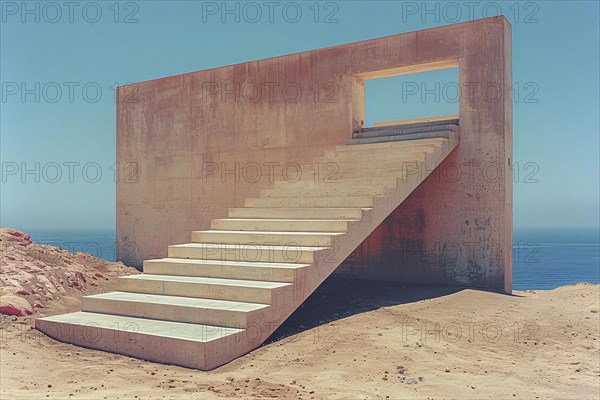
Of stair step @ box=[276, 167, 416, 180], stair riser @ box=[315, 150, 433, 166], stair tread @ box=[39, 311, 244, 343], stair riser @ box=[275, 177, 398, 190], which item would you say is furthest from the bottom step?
stair riser @ box=[315, 150, 433, 166]

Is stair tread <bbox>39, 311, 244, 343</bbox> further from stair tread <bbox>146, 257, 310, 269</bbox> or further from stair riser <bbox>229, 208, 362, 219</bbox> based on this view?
stair riser <bbox>229, 208, 362, 219</bbox>

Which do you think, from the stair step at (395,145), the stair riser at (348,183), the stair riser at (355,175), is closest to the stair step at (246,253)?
the stair riser at (348,183)

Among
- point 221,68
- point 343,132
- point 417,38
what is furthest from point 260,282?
point 221,68

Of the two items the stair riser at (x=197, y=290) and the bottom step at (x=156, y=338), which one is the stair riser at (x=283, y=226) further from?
the bottom step at (x=156, y=338)

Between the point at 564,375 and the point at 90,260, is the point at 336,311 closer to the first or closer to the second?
the point at 564,375

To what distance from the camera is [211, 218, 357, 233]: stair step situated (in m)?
5.83

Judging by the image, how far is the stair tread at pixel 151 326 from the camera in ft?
14.0

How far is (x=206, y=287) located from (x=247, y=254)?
0.75 metres

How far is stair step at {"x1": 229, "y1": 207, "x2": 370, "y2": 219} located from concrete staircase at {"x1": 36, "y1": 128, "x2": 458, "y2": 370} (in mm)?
14

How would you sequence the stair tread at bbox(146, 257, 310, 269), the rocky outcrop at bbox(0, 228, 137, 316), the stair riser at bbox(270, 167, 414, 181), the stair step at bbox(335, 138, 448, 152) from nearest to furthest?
1. the stair tread at bbox(146, 257, 310, 269)
2. the rocky outcrop at bbox(0, 228, 137, 316)
3. the stair riser at bbox(270, 167, 414, 181)
4. the stair step at bbox(335, 138, 448, 152)

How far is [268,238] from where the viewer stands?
234 inches

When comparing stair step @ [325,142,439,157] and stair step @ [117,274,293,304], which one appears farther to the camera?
stair step @ [325,142,439,157]

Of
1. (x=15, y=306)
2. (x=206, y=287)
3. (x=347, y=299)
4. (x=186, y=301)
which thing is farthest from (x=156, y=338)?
(x=347, y=299)

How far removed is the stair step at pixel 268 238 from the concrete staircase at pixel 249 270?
1 centimetres
